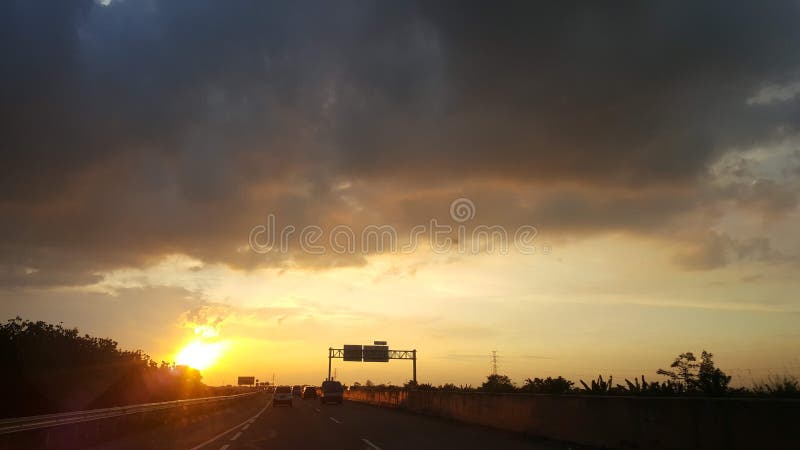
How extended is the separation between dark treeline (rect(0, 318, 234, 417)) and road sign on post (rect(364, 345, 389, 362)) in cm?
2782

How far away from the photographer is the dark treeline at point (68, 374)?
139 feet

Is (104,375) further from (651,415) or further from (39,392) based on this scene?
(651,415)

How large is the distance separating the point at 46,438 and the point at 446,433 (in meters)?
12.2

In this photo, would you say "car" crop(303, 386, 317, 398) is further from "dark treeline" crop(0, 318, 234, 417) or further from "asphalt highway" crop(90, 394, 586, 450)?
"asphalt highway" crop(90, 394, 586, 450)

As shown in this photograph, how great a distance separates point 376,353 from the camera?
9462 cm

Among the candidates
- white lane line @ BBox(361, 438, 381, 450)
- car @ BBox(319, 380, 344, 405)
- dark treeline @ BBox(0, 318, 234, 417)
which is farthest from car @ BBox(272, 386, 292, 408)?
white lane line @ BBox(361, 438, 381, 450)

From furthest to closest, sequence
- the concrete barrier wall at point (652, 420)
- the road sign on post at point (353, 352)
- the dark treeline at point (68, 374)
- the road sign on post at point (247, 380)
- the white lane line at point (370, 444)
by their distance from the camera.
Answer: the road sign on post at point (247, 380) → the road sign on post at point (353, 352) → the dark treeline at point (68, 374) → the white lane line at point (370, 444) → the concrete barrier wall at point (652, 420)

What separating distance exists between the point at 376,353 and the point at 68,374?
1902 inches

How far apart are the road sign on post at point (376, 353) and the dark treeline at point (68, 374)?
91.3ft

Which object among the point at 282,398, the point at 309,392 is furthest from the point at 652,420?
the point at 309,392

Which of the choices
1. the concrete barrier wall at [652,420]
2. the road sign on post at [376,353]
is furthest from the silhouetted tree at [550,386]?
the road sign on post at [376,353]

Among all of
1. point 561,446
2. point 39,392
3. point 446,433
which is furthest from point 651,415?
point 39,392

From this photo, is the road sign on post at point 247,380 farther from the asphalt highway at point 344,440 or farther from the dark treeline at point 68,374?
the asphalt highway at point 344,440

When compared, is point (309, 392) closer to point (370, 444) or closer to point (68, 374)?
point (68, 374)
